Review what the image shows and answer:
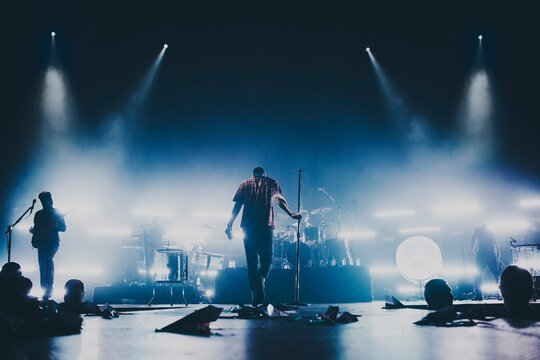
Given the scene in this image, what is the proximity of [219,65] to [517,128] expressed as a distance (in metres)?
11.4

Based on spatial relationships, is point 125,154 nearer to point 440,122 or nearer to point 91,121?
point 91,121

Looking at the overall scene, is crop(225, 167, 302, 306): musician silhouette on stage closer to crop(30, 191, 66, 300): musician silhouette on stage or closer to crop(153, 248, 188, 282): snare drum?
crop(153, 248, 188, 282): snare drum

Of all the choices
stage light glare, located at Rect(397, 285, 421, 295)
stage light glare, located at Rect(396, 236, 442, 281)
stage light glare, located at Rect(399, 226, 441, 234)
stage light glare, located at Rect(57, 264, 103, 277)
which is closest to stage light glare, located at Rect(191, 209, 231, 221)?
stage light glare, located at Rect(57, 264, 103, 277)

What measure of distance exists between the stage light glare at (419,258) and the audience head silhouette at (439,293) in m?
6.04

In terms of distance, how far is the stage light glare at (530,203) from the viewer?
46.3 feet

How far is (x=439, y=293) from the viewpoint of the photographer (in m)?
3.78

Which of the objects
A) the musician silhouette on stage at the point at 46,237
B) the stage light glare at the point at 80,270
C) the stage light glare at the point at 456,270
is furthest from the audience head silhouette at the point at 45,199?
the stage light glare at the point at 456,270

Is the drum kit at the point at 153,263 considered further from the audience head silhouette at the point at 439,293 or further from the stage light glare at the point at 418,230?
the audience head silhouette at the point at 439,293

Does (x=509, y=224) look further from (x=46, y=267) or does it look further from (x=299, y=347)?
(x=299, y=347)

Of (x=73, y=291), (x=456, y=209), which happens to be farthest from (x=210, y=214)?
(x=73, y=291)

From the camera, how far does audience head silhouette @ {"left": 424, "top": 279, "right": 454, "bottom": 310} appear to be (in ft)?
12.3

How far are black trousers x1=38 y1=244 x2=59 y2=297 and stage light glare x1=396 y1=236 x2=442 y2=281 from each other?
26.1 ft

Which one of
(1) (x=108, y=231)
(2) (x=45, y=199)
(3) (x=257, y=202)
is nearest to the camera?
(3) (x=257, y=202)

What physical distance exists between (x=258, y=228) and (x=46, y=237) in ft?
14.2
